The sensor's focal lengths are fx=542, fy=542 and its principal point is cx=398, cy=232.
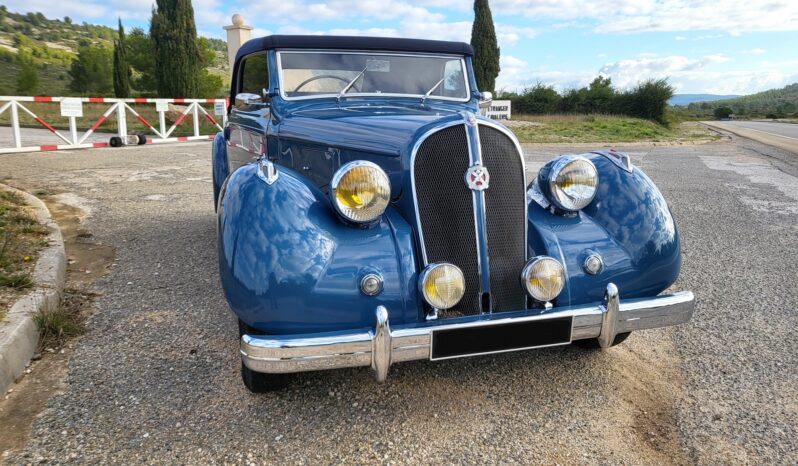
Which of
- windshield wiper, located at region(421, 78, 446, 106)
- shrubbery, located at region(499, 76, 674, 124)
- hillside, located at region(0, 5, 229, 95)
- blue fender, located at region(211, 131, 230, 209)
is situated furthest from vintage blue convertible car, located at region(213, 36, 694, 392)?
hillside, located at region(0, 5, 229, 95)

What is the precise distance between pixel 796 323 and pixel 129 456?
361 cm

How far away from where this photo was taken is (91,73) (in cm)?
2842

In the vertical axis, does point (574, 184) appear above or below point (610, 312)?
above

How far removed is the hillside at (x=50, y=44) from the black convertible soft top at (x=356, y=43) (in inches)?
1083

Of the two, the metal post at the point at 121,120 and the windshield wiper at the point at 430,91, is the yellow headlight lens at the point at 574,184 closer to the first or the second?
the windshield wiper at the point at 430,91

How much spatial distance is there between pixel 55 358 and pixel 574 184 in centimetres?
270

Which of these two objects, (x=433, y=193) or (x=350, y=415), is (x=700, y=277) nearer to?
(x=433, y=193)

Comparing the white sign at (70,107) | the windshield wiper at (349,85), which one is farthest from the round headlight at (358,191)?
the white sign at (70,107)

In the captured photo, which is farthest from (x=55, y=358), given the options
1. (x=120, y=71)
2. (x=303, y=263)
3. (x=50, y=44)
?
(x=50, y=44)

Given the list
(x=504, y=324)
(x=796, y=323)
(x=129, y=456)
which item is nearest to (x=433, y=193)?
(x=504, y=324)

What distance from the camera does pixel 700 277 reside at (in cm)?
408

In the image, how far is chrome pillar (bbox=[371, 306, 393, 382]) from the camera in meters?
1.97

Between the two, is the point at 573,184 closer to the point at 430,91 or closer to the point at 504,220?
the point at 504,220

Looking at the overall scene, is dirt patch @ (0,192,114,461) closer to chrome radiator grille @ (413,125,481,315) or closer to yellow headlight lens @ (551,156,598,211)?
chrome radiator grille @ (413,125,481,315)
